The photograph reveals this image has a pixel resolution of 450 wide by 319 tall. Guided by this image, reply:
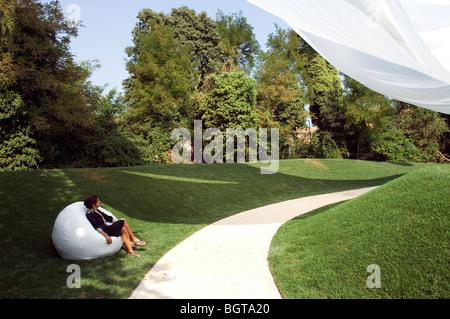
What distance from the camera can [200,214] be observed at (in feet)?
31.2

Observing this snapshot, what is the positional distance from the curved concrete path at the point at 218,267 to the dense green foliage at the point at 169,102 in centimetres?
1033

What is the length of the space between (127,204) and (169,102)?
14.8m

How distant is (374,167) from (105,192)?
1863 cm

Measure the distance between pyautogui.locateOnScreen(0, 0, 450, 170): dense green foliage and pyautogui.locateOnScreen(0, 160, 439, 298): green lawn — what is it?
4.69 metres

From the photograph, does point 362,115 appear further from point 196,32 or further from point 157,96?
point 196,32

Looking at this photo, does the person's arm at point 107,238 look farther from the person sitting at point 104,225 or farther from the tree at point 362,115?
the tree at point 362,115

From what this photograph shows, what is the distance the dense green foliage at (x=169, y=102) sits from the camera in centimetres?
1318

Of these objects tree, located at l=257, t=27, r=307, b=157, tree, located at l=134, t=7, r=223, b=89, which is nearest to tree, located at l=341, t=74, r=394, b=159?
tree, located at l=257, t=27, r=307, b=157

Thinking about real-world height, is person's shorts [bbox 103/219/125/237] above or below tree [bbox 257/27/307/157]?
below

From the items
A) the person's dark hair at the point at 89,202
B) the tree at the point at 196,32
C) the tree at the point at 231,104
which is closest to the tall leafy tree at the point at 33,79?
the tree at the point at 231,104

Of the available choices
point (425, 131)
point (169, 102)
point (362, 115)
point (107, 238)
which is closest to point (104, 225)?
point (107, 238)

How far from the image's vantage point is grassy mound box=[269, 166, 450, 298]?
3896 mm

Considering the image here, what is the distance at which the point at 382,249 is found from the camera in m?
4.46

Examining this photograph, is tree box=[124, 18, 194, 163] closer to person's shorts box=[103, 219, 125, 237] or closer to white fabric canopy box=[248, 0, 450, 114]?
person's shorts box=[103, 219, 125, 237]
